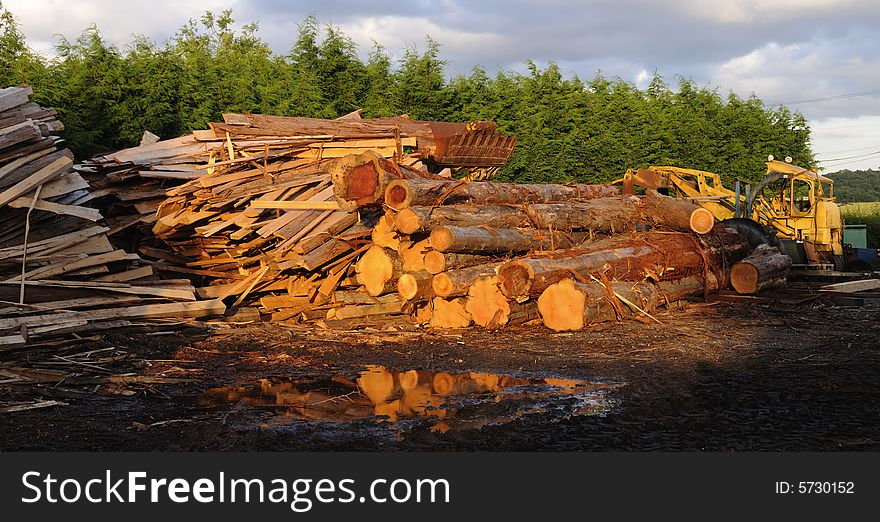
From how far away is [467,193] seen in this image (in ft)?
40.1

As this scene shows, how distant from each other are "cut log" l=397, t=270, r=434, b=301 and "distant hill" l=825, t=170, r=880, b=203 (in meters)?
61.8

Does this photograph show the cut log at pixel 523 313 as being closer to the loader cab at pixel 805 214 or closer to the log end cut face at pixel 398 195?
the log end cut face at pixel 398 195

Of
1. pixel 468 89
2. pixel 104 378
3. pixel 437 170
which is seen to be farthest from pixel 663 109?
pixel 104 378

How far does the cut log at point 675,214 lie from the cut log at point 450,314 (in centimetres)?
444

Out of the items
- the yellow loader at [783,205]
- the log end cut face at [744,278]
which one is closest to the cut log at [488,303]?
the log end cut face at [744,278]

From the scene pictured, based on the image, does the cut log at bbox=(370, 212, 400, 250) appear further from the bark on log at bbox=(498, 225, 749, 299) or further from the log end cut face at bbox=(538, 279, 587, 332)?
the log end cut face at bbox=(538, 279, 587, 332)

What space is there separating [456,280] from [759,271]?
254 inches

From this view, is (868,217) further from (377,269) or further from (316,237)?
(316,237)

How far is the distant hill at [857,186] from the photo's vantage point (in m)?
68.9

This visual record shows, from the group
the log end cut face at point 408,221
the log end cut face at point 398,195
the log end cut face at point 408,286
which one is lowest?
the log end cut face at point 408,286

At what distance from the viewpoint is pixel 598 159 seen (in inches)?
898

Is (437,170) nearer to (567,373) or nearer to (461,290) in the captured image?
(461,290)

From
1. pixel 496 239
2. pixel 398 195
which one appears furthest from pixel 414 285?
A: pixel 496 239

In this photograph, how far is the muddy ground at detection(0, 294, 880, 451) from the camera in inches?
232
